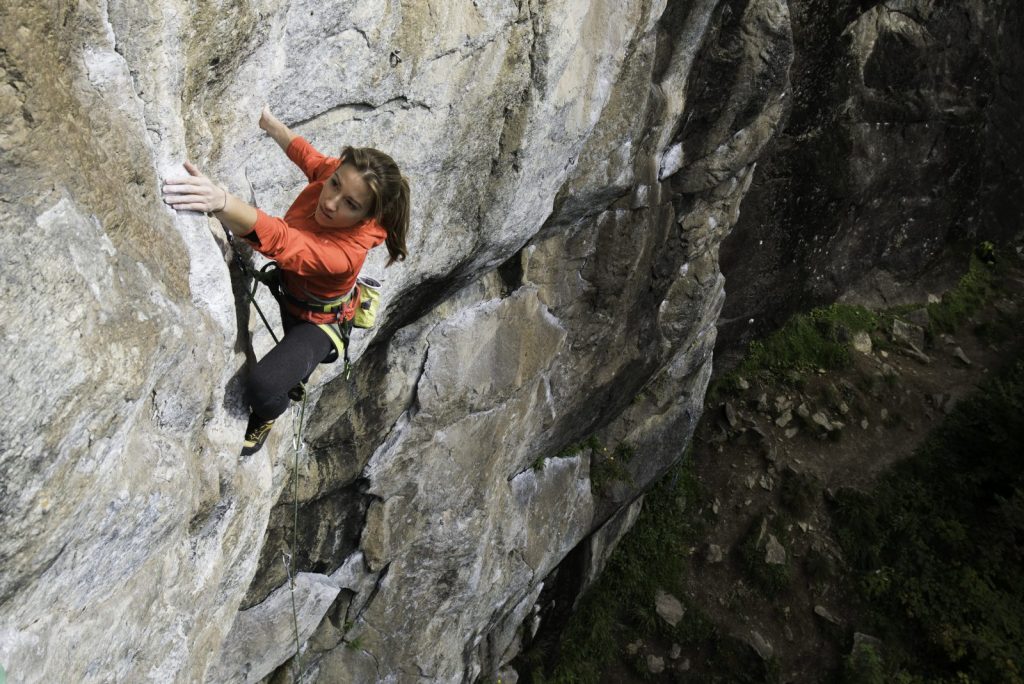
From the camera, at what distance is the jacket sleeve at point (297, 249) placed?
3775 mm

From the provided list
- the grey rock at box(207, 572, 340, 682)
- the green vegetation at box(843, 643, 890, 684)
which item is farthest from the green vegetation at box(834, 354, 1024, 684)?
the grey rock at box(207, 572, 340, 682)

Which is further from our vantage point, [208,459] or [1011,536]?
[1011,536]

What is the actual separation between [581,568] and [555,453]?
2677 mm

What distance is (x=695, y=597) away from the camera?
1340 centimetres

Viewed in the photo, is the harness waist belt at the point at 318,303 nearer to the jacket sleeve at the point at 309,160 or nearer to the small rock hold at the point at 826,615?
the jacket sleeve at the point at 309,160

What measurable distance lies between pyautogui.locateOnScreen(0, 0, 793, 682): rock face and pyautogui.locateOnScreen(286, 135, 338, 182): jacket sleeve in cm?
28

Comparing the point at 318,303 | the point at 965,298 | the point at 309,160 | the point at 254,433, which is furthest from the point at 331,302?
the point at 965,298

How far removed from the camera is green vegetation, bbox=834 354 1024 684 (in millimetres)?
12344

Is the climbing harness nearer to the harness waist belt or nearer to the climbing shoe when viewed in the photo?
the harness waist belt

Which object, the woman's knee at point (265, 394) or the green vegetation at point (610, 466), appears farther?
the green vegetation at point (610, 466)

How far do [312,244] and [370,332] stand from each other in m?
2.30

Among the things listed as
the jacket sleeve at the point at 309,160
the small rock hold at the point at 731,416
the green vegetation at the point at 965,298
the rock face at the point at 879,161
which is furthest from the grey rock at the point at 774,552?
the jacket sleeve at the point at 309,160

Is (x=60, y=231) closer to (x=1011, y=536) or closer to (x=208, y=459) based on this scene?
(x=208, y=459)

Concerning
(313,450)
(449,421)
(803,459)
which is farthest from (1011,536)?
(313,450)
